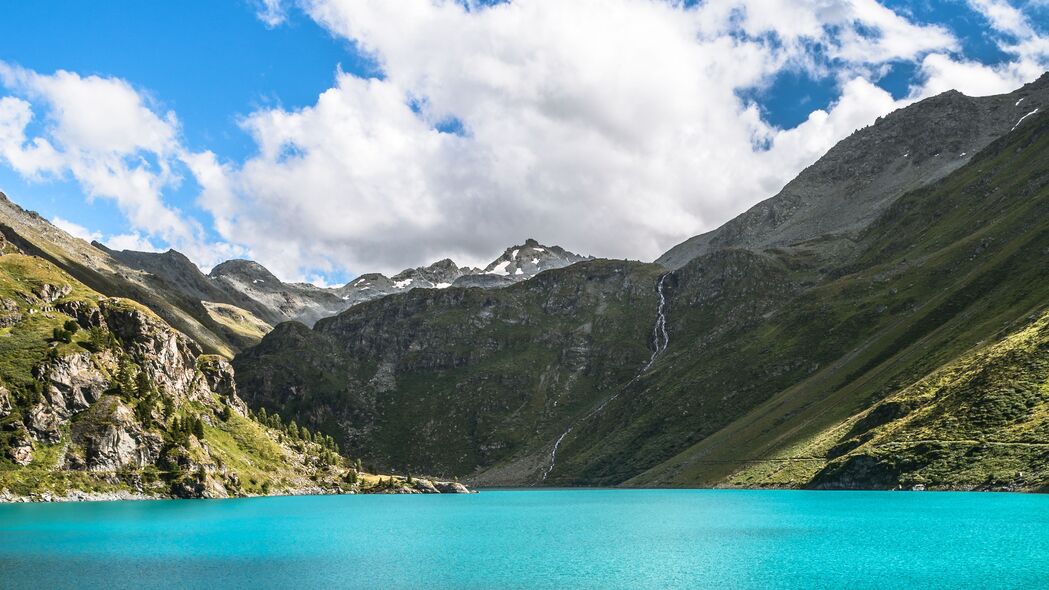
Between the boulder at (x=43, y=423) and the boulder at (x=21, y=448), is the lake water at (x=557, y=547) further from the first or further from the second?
the boulder at (x=43, y=423)

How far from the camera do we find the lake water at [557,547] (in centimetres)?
6362

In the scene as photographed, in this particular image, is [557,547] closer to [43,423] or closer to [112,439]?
[112,439]

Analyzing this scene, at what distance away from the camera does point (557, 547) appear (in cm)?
8812

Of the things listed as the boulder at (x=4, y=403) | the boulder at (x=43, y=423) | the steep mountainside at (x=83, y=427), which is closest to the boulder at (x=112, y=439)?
the steep mountainside at (x=83, y=427)

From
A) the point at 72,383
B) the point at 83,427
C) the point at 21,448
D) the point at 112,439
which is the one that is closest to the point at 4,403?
the point at 21,448

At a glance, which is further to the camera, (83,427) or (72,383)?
(72,383)

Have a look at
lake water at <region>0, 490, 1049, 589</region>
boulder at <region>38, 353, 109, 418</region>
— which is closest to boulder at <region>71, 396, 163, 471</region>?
boulder at <region>38, 353, 109, 418</region>

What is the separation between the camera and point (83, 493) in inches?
6309

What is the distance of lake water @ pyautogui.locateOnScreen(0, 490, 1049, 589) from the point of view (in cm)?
6362

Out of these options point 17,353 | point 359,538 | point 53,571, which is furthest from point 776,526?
point 17,353

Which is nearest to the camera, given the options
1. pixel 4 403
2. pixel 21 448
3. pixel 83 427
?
pixel 21 448

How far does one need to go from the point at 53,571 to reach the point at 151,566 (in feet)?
26.6

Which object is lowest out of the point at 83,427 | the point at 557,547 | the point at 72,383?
the point at 557,547

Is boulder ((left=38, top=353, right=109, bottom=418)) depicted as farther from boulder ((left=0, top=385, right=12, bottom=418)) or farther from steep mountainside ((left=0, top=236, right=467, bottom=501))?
boulder ((left=0, top=385, right=12, bottom=418))
